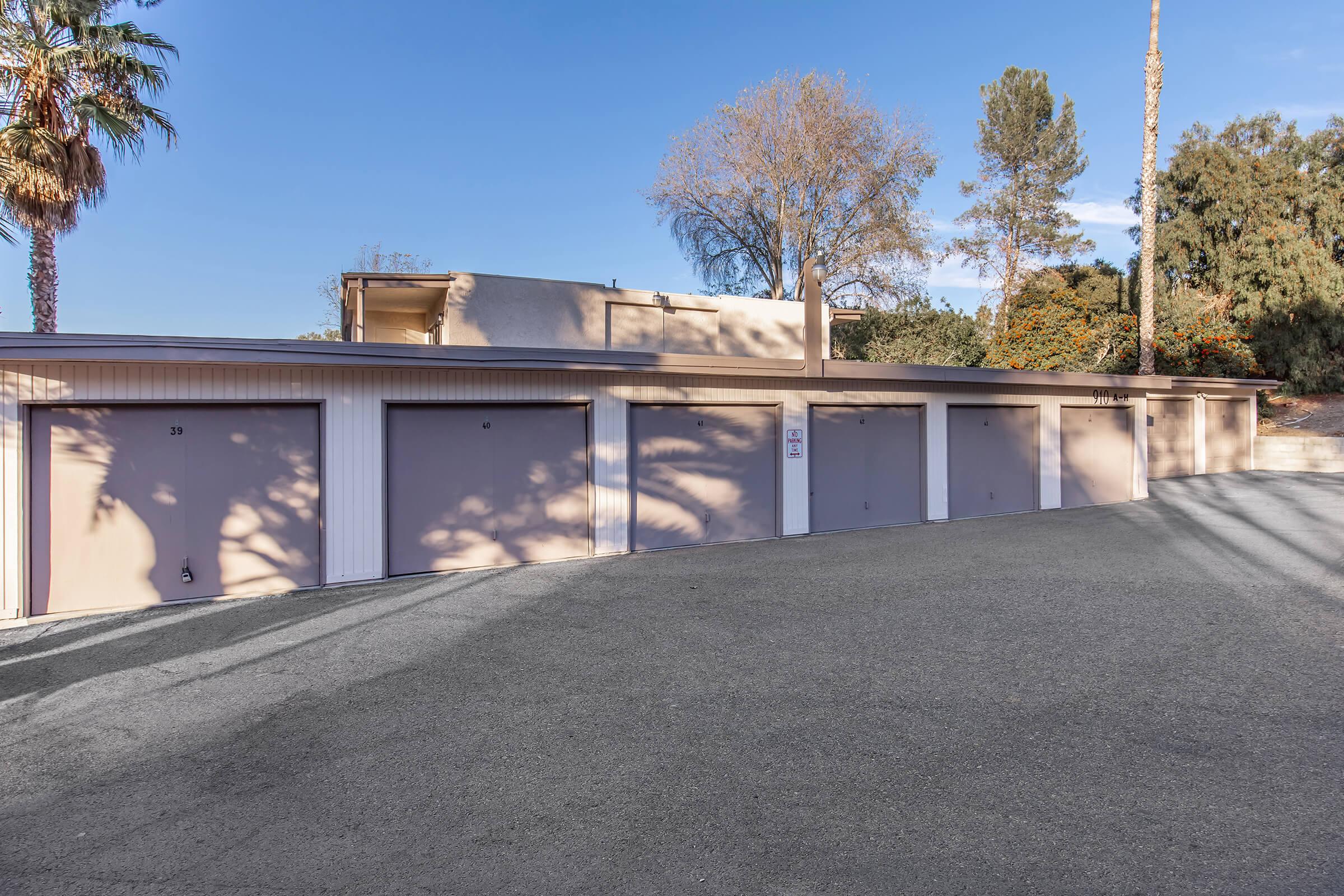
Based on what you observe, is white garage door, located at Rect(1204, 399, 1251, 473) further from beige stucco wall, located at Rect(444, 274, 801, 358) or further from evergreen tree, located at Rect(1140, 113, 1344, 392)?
beige stucco wall, located at Rect(444, 274, 801, 358)

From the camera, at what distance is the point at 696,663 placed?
5277 millimetres

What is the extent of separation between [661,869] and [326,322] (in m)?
35.8

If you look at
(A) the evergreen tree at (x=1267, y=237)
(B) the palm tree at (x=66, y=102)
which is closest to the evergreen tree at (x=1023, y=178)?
(A) the evergreen tree at (x=1267, y=237)

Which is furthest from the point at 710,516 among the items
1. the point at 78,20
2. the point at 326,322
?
the point at 326,322

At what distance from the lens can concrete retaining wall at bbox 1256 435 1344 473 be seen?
58.9ft

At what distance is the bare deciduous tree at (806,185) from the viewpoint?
23391 mm

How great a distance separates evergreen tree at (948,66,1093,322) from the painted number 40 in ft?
50.5

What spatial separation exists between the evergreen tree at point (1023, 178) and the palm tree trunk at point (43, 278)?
2676 centimetres

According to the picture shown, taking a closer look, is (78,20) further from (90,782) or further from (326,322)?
(326,322)

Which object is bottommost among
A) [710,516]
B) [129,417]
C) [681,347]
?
[710,516]

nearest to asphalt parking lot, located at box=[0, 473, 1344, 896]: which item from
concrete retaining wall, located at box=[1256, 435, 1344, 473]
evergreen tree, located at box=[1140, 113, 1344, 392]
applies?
concrete retaining wall, located at box=[1256, 435, 1344, 473]

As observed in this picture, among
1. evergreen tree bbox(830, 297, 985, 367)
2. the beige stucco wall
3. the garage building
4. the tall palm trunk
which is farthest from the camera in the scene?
evergreen tree bbox(830, 297, 985, 367)

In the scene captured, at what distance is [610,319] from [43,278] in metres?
9.93

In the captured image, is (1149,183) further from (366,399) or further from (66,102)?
(66,102)
